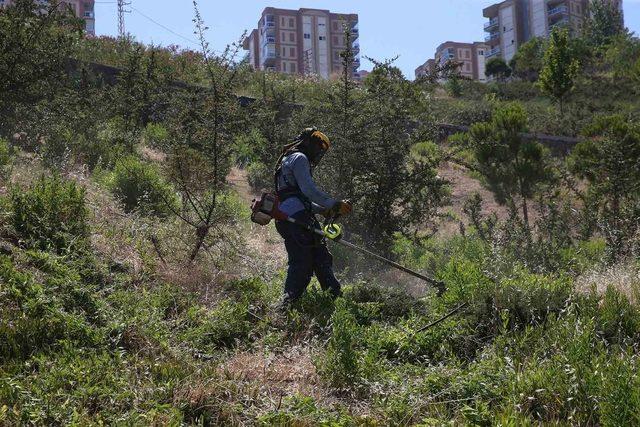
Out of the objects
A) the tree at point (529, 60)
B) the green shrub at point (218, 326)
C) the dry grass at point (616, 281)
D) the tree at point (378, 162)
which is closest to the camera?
the green shrub at point (218, 326)

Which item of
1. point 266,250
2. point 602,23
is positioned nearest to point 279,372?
point 266,250

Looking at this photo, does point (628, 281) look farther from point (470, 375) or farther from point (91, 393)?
point (91, 393)

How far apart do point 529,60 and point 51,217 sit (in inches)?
1577

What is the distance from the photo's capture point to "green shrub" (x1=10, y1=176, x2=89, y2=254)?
20.0ft

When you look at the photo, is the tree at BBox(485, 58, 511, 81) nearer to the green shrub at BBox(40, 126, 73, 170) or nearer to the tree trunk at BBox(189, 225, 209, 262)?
the green shrub at BBox(40, 126, 73, 170)

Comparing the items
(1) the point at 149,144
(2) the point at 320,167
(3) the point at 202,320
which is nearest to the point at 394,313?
(3) the point at 202,320

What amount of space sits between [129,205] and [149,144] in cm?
571

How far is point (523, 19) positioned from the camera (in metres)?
77.8

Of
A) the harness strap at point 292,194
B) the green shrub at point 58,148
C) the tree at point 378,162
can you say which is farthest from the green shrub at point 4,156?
the tree at point 378,162

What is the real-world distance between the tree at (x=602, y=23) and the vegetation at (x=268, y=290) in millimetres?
36509

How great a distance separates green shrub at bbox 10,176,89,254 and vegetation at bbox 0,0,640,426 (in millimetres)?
19

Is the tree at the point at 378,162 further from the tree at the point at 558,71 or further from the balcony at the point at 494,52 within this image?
the balcony at the point at 494,52

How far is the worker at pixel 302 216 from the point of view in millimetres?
6090

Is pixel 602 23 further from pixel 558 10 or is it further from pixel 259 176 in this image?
pixel 259 176
